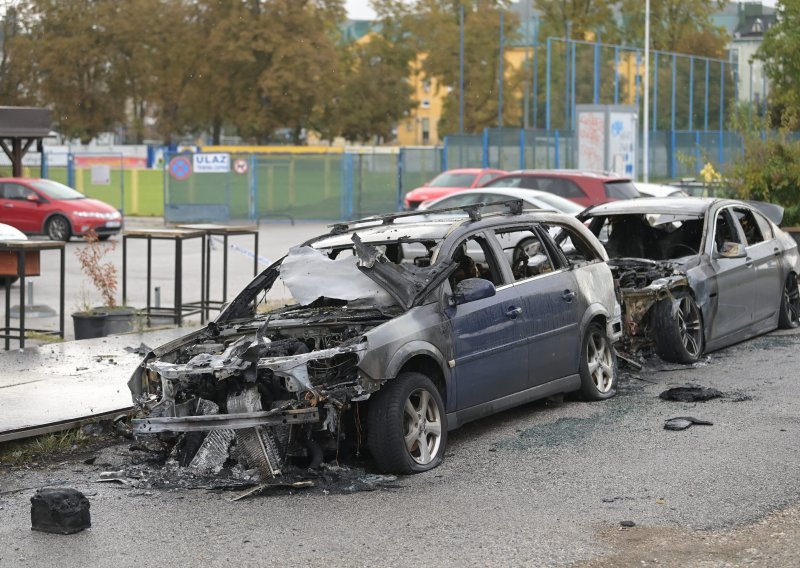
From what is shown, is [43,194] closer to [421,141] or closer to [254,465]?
[254,465]

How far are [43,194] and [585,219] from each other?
819 inches

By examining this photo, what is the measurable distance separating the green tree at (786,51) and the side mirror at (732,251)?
30.4 metres

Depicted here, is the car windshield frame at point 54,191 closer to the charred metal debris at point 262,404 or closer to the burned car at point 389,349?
the burned car at point 389,349

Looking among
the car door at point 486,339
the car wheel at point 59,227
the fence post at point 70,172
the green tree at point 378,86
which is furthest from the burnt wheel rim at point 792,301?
the green tree at point 378,86

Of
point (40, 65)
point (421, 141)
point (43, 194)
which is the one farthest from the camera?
point (421, 141)

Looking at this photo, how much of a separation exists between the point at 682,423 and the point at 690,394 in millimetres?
1145

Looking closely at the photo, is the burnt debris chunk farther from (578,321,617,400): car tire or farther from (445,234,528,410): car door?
(578,321,617,400): car tire

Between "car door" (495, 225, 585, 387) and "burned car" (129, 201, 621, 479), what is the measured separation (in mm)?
15

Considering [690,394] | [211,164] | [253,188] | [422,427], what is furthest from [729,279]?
[253,188]

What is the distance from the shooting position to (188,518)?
6867 millimetres

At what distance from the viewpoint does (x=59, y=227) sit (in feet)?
102

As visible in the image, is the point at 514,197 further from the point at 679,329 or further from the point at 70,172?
the point at 70,172

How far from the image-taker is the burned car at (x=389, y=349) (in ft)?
24.6

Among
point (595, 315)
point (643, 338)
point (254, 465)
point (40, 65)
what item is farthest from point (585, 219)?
point (40, 65)
